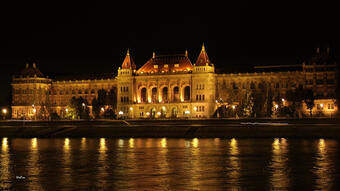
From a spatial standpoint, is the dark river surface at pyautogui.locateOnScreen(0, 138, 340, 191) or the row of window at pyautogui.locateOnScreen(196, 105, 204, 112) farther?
the row of window at pyautogui.locateOnScreen(196, 105, 204, 112)

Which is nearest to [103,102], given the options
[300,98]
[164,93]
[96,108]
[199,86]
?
[96,108]

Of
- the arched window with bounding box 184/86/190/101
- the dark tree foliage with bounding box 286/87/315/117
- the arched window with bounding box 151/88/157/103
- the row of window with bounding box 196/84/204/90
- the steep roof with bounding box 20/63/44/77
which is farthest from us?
the steep roof with bounding box 20/63/44/77

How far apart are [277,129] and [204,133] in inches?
449

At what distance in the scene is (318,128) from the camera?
81.5m

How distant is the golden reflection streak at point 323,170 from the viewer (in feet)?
116

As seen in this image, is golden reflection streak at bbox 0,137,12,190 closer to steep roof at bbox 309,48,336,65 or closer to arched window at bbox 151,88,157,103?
arched window at bbox 151,88,157,103

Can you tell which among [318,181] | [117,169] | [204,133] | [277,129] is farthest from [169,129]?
[318,181]

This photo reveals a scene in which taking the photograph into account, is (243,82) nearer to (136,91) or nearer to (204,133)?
(136,91)

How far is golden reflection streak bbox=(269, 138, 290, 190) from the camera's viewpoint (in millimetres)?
35719

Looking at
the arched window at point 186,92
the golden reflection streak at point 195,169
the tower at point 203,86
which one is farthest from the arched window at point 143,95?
the golden reflection streak at point 195,169

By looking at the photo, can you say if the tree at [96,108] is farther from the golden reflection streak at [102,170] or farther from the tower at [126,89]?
the golden reflection streak at [102,170]

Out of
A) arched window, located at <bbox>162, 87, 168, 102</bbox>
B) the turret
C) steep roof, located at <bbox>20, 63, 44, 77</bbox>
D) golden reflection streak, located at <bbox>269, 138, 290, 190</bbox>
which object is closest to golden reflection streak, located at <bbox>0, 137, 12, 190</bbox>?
golden reflection streak, located at <bbox>269, 138, 290, 190</bbox>

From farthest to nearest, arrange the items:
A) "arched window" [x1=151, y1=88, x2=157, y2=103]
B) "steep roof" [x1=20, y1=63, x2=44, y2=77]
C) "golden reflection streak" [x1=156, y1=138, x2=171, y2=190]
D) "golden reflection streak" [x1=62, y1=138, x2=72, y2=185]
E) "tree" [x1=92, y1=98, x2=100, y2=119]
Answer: "steep roof" [x1=20, y1=63, x2=44, y2=77], "arched window" [x1=151, y1=88, x2=157, y2=103], "tree" [x1=92, y1=98, x2=100, y2=119], "golden reflection streak" [x1=62, y1=138, x2=72, y2=185], "golden reflection streak" [x1=156, y1=138, x2=171, y2=190]

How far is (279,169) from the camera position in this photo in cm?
4272
